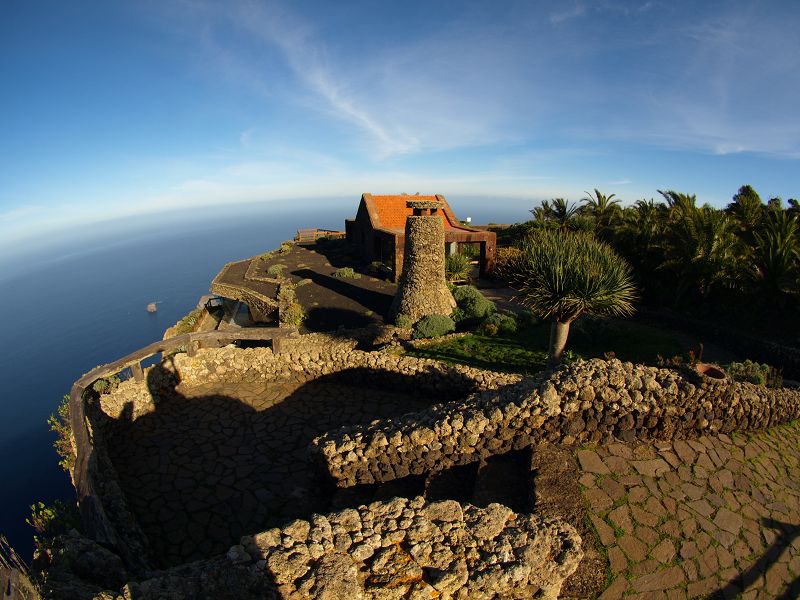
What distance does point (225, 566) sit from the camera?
14.3ft

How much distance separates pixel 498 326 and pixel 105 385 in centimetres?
1308

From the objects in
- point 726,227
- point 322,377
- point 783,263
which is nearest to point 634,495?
point 322,377

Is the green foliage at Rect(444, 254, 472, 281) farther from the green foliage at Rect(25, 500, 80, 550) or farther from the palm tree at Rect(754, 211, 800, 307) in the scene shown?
the green foliage at Rect(25, 500, 80, 550)

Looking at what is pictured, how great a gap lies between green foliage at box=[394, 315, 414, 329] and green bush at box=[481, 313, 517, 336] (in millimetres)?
2908

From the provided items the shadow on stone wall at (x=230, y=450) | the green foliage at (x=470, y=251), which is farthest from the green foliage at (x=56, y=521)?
the green foliage at (x=470, y=251)

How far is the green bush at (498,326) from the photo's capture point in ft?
50.7

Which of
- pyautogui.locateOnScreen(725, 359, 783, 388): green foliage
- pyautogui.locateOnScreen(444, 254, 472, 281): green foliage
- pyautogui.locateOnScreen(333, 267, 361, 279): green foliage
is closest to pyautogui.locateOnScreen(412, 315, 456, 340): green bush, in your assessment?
pyautogui.locateOnScreen(444, 254, 472, 281): green foliage

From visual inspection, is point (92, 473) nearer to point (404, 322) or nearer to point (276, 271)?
point (404, 322)

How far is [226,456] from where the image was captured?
9234mm

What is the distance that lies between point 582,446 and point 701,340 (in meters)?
12.1

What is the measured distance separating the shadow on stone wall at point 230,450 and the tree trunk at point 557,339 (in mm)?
2594

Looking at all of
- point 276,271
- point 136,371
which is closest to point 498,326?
point 136,371

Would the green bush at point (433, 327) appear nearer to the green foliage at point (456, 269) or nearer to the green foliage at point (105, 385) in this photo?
the green foliage at point (456, 269)

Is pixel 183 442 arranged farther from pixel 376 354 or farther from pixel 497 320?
pixel 497 320
